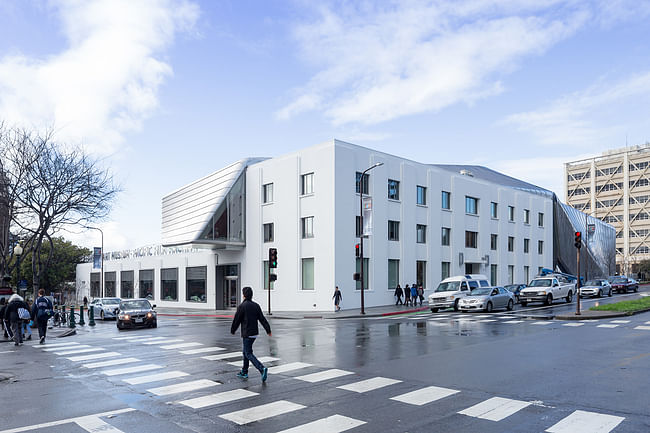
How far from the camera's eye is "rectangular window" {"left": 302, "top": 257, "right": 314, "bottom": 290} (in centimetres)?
3594

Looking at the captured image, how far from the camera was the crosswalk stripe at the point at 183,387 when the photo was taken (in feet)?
29.9

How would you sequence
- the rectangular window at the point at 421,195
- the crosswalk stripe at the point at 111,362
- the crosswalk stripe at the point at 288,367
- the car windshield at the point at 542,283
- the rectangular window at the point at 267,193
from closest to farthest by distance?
the crosswalk stripe at the point at 288,367, the crosswalk stripe at the point at 111,362, the car windshield at the point at 542,283, the rectangular window at the point at 267,193, the rectangular window at the point at 421,195

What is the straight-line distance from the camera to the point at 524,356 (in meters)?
12.3

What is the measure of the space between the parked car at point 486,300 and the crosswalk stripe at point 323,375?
19.2 metres

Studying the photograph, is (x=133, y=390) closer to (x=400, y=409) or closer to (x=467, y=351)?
(x=400, y=409)

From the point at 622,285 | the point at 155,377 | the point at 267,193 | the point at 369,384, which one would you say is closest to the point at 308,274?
the point at 267,193

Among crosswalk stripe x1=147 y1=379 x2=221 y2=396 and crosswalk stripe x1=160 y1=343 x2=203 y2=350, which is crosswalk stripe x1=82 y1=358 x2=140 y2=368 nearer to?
crosswalk stripe x1=160 y1=343 x2=203 y2=350

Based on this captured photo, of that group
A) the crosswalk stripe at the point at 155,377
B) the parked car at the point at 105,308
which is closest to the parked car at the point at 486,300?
the crosswalk stripe at the point at 155,377

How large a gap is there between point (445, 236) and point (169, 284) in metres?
27.2

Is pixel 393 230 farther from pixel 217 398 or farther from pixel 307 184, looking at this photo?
pixel 217 398

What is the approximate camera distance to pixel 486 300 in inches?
1123

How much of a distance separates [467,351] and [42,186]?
2294 cm

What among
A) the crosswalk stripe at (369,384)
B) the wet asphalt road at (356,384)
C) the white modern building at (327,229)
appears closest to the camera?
the wet asphalt road at (356,384)

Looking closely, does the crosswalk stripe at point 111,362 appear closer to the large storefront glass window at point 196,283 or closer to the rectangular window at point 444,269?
the rectangular window at point 444,269
